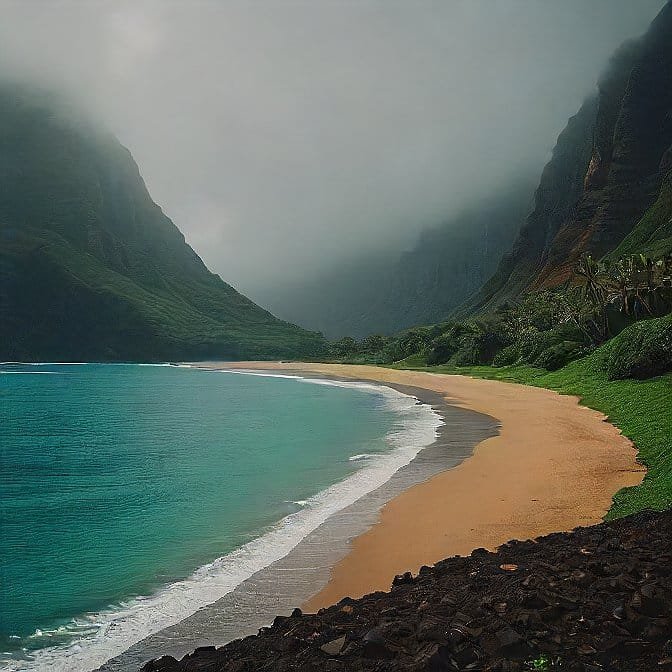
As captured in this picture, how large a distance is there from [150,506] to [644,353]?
29774 millimetres

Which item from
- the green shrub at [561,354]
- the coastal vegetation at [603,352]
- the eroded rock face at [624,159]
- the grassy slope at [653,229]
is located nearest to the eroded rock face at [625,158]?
the eroded rock face at [624,159]

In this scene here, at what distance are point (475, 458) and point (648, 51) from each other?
198 metres

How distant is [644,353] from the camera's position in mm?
35688

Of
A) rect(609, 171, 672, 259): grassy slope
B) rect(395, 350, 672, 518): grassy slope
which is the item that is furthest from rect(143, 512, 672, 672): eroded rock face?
rect(609, 171, 672, 259): grassy slope

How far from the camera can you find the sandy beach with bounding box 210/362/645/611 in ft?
39.5

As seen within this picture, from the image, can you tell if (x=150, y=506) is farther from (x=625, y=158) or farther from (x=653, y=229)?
(x=625, y=158)

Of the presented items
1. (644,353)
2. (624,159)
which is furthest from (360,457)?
(624,159)

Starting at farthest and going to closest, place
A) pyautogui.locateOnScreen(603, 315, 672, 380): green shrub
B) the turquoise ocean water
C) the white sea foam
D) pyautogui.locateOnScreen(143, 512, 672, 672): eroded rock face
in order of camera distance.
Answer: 1. pyautogui.locateOnScreen(603, 315, 672, 380): green shrub
2. the white sea foam
3. the turquoise ocean water
4. pyautogui.locateOnScreen(143, 512, 672, 672): eroded rock face

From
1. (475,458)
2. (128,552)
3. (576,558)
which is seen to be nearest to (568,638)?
(576,558)

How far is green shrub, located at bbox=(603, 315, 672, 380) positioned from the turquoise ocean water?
40.7ft

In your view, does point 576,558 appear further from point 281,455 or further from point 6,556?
point 281,455

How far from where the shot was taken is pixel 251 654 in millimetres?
7227

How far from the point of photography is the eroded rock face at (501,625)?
6.06 m

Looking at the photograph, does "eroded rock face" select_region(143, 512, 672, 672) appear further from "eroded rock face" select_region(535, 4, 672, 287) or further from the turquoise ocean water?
"eroded rock face" select_region(535, 4, 672, 287)
